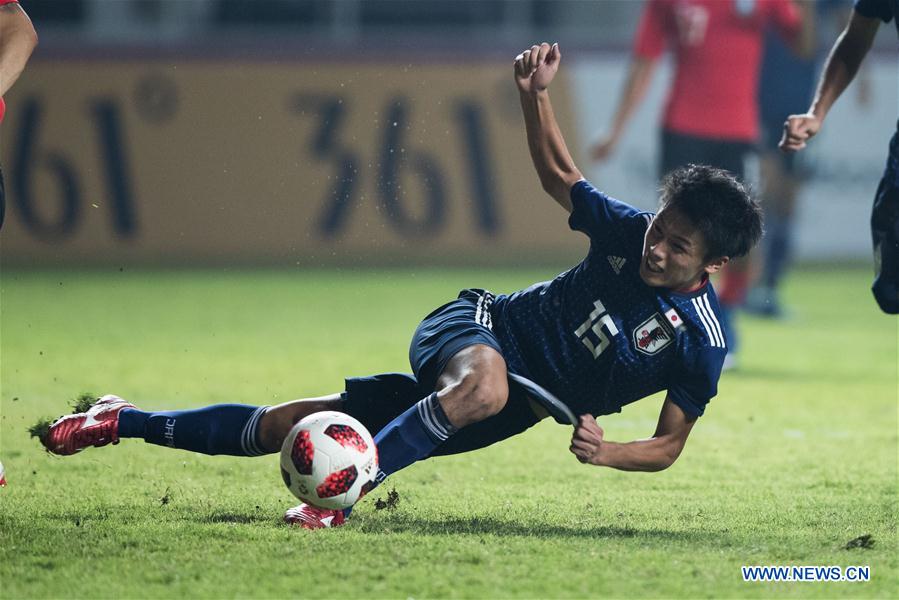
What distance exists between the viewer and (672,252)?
4254mm

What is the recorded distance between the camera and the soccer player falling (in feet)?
13.7

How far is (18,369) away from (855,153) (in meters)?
9.38

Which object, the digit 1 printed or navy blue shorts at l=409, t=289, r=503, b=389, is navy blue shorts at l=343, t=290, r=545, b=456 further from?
the digit 1 printed

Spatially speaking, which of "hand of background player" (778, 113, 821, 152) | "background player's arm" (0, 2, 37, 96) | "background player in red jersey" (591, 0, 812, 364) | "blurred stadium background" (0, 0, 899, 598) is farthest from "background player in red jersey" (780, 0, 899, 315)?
"background player in red jersey" (591, 0, 812, 364)

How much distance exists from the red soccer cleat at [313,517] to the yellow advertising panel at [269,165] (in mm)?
8804

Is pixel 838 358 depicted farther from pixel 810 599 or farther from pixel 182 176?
pixel 182 176

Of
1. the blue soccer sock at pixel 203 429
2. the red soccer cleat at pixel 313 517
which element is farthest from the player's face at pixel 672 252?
the blue soccer sock at pixel 203 429

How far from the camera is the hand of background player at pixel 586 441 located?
4016 millimetres

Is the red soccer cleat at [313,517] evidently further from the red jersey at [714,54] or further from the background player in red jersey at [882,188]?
the red jersey at [714,54]

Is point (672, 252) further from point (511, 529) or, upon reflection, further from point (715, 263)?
point (511, 529)

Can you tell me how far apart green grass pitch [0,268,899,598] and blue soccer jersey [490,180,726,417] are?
42 centimetres

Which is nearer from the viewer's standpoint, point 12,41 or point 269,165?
point 12,41

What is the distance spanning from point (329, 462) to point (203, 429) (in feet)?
2.16

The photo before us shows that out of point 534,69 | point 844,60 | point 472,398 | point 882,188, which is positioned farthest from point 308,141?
point 472,398
